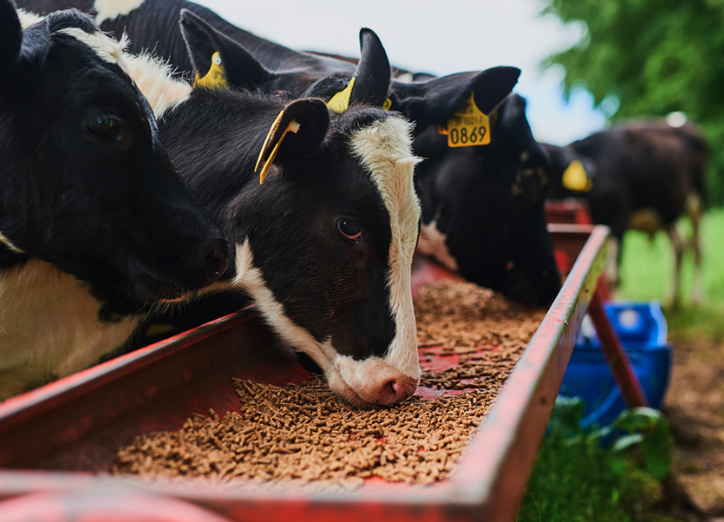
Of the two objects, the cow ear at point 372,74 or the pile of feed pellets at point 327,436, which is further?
the cow ear at point 372,74

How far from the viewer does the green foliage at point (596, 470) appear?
2682 mm

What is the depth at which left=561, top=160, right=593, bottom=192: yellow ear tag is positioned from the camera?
241 inches

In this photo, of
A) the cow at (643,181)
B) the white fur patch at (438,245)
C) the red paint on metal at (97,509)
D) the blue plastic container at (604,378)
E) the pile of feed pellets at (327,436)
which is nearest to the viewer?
the red paint on metal at (97,509)

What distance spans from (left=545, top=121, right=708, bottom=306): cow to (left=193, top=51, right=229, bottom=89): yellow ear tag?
15.4ft

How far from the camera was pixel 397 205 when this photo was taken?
1765 mm

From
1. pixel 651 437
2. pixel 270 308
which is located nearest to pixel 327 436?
pixel 270 308

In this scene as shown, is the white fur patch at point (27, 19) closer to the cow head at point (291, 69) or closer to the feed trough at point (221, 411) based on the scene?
the cow head at point (291, 69)

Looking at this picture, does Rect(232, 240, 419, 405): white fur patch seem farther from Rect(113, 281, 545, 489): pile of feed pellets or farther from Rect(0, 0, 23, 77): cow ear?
Rect(0, 0, 23, 77): cow ear

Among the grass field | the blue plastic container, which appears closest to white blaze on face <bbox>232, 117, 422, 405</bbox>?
the grass field

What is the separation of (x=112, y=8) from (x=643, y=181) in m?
6.49

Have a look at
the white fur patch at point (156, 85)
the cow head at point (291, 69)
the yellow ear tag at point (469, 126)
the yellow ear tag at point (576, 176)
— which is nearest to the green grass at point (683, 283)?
the yellow ear tag at point (576, 176)

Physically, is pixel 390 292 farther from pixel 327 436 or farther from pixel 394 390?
pixel 327 436

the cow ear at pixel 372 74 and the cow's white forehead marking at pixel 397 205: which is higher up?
the cow ear at pixel 372 74

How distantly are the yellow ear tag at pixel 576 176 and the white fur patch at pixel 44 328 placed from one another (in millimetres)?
5205
